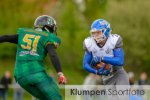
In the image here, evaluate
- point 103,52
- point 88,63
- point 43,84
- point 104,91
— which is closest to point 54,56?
point 43,84

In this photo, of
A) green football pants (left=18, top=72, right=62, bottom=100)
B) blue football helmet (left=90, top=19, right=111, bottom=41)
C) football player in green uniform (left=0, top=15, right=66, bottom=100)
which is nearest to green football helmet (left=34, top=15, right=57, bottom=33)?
football player in green uniform (left=0, top=15, right=66, bottom=100)

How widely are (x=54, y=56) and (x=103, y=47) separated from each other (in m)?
1.46

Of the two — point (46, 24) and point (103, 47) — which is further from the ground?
point (46, 24)

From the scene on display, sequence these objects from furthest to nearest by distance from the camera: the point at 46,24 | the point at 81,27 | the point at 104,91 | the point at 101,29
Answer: the point at 81,27, the point at 104,91, the point at 101,29, the point at 46,24

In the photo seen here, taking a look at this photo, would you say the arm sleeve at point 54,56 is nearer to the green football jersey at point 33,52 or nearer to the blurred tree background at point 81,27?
the green football jersey at point 33,52

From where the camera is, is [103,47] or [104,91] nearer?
[103,47]

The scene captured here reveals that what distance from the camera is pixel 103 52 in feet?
29.3

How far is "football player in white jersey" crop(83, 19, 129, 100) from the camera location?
348 inches

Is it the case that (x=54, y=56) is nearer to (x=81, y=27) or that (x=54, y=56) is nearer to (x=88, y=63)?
(x=88, y=63)

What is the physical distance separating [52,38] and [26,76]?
645mm

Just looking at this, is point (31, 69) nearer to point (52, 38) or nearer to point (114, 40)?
point (52, 38)

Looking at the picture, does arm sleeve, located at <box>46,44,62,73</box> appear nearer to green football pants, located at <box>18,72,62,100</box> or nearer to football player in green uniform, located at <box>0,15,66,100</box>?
football player in green uniform, located at <box>0,15,66,100</box>

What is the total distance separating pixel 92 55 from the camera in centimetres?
900

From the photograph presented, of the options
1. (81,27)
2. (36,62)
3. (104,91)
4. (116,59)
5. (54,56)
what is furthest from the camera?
(81,27)
